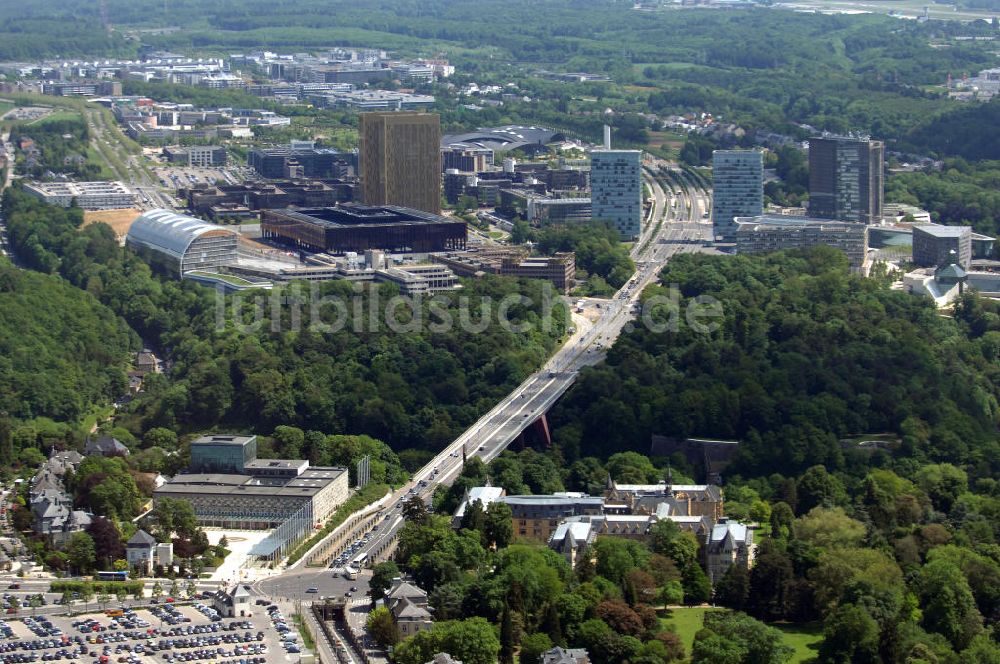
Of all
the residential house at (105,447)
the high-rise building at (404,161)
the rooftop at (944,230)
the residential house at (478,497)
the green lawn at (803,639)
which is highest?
the high-rise building at (404,161)

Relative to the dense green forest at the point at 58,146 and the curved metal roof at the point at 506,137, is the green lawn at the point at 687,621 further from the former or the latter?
the curved metal roof at the point at 506,137

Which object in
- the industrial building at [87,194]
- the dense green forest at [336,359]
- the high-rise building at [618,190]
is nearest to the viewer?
the dense green forest at [336,359]

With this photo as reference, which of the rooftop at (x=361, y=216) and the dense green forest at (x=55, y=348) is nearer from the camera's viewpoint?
the dense green forest at (x=55, y=348)

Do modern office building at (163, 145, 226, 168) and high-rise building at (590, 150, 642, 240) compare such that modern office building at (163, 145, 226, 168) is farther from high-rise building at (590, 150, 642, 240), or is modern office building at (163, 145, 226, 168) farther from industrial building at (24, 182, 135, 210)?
high-rise building at (590, 150, 642, 240)

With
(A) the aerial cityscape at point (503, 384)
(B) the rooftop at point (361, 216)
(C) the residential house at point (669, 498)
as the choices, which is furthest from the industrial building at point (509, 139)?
(C) the residential house at point (669, 498)

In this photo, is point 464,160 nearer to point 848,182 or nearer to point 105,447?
point 848,182

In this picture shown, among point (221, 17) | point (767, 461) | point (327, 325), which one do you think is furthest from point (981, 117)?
point (221, 17)

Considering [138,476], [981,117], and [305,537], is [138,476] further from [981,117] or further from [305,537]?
[981,117]
